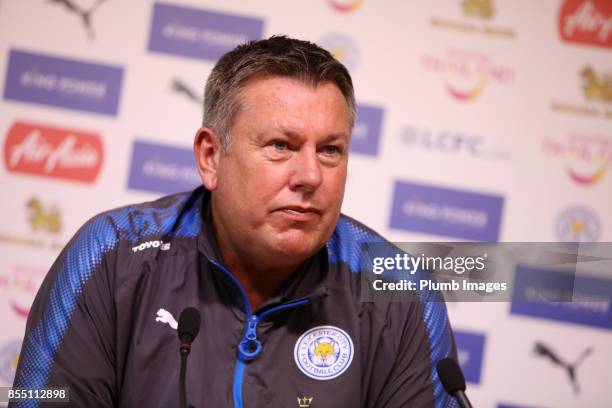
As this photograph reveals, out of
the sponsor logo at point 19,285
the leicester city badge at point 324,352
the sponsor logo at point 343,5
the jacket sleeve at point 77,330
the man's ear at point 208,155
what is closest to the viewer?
the jacket sleeve at point 77,330

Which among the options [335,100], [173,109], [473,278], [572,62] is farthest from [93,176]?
[572,62]

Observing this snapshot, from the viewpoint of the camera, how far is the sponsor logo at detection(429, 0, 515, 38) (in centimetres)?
327

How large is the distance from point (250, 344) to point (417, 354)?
1.44 ft

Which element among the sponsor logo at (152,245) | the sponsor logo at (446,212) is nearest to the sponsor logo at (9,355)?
the sponsor logo at (152,245)

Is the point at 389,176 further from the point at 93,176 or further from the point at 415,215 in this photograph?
the point at 93,176

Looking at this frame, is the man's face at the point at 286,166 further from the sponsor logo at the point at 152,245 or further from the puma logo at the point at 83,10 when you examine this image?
the puma logo at the point at 83,10

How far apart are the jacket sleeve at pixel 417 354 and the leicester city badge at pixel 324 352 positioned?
0.40 ft

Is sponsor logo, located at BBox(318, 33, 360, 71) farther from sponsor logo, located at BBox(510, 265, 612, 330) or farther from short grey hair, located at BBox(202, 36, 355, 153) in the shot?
short grey hair, located at BBox(202, 36, 355, 153)

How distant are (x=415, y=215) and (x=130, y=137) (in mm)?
1421

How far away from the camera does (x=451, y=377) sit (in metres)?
1.37

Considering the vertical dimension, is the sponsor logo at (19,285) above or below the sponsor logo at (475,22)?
below

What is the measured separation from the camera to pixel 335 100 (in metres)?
1.67

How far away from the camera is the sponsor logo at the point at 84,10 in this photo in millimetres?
3174

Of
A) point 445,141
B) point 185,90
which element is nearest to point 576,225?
point 445,141
